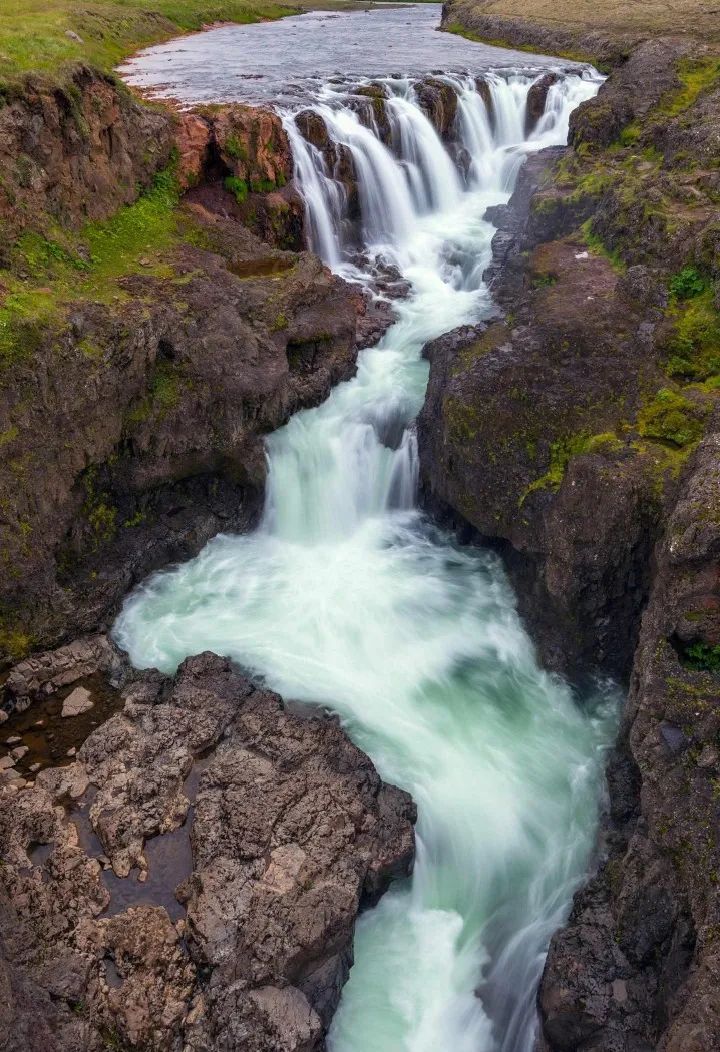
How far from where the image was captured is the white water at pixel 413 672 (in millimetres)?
9172

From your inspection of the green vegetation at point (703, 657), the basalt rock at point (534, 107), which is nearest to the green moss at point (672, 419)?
the green vegetation at point (703, 657)

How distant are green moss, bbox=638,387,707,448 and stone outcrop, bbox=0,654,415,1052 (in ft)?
23.2

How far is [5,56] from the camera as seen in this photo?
49.9 feet

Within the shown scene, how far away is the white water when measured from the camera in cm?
917

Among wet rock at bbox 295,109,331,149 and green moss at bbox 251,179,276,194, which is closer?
green moss at bbox 251,179,276,194

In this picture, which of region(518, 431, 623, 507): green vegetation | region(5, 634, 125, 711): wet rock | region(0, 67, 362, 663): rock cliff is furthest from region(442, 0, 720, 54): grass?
region(5, 634, 125, 711): wet rock

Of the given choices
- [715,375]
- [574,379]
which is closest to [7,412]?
[574,379]

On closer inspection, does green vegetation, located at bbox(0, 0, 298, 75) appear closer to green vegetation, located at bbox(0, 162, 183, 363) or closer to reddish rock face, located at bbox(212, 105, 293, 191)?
green vegetation, located at bbox(0, 162, 183, 363)

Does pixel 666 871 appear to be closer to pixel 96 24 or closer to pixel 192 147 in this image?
pixel 192 147

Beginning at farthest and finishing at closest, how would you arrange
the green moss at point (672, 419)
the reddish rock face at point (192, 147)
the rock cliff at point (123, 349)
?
the reddish rock face at point (192, 147)
the rock cliff at point (123, 349)
the green moss at point (672, 419)

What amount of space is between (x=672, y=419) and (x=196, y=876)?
987 centimetres

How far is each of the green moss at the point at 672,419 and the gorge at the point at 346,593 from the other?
63 millimetres

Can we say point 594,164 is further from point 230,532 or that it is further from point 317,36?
point 317,36

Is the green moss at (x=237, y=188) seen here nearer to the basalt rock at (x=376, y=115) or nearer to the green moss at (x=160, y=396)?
the basalt rock at (x=376, y=115)
